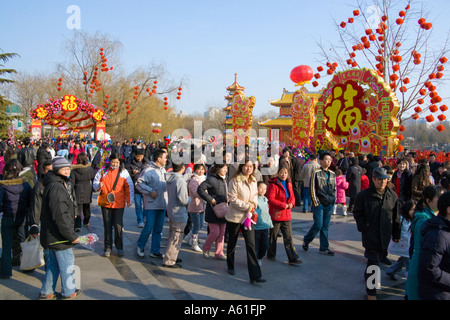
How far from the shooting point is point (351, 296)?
3947mm

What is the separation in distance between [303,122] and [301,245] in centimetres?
1292

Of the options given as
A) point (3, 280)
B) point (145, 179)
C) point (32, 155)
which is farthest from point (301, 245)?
point (32, 155)

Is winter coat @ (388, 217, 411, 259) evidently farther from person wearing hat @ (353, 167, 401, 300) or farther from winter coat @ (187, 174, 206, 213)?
winter coat @ (187, 174, 206, 213)

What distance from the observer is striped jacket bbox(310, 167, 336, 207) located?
529cm

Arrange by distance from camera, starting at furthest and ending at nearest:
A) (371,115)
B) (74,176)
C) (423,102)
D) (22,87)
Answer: (22,87)
(423,102)
(371,115)
(74,176)

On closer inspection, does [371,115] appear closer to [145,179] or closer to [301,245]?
[301,245]

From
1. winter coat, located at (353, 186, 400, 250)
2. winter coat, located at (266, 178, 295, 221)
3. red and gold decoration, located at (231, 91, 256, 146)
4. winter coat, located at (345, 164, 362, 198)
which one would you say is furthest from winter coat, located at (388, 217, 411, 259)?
red and gold decoration, located at (231, 91, 256, 146)

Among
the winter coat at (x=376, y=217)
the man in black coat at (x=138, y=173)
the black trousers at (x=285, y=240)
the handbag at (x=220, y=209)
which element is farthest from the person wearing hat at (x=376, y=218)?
the man in black coat at (x=138, y=173)

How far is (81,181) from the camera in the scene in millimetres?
6492

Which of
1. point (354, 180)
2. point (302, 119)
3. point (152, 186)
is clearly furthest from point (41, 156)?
point (302, 119)

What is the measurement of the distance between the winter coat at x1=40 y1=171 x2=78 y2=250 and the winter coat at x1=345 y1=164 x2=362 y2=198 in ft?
22.6

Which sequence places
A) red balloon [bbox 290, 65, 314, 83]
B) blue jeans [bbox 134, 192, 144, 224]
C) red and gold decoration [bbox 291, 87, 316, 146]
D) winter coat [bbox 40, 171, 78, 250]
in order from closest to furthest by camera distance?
1. winter coat [bbox 40, 171, 78, 250]
2. blue jeans [bbox 134, 192, 144, 224]
3. red and gold decoration [bbox 291, 87, 316, 146]
4. red balloon [bbox 290, 65, 314, 83]

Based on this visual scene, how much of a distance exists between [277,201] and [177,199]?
1.49 metres

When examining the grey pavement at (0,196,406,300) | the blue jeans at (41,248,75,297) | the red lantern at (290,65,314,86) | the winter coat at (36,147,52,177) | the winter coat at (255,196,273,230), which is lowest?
the grey pavement at (0,196,406,300)
